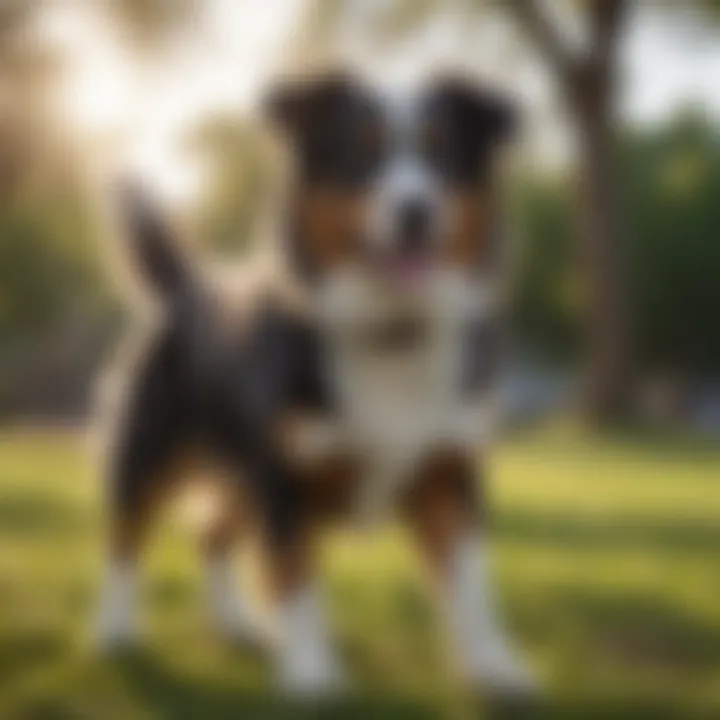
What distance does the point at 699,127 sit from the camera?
894 mm

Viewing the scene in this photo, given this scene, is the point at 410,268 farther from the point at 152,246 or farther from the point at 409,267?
the point at 152,246

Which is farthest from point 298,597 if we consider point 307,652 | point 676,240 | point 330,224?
point 676,240

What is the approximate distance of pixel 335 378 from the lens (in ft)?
2.79

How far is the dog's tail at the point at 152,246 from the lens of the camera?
0.87m

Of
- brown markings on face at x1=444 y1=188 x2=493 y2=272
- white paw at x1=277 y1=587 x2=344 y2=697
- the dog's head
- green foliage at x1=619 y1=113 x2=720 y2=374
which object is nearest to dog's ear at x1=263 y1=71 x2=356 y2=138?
the dog's head

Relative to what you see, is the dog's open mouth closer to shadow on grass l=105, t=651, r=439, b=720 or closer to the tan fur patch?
the tan fur patch

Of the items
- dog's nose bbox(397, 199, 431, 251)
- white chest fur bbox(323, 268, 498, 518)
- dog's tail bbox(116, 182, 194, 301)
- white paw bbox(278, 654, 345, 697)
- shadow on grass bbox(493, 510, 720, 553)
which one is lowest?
white paw bbox(278, 654, 345, 697)

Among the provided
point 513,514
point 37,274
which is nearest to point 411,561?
point 513,514

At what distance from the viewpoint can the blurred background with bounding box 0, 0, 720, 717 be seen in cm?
86

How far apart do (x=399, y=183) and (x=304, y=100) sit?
10 cm

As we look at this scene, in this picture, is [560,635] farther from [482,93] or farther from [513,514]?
[482,93]

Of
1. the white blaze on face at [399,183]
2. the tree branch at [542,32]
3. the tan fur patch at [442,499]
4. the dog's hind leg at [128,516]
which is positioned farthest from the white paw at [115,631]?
the tree branch at [542,32]

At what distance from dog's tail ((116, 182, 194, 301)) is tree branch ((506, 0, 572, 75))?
28 centimetres

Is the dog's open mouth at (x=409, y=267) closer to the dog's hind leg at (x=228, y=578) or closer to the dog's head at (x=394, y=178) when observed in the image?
the dog's head at (x=394, y=178)
